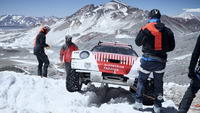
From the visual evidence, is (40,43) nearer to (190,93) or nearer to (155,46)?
(155,46)

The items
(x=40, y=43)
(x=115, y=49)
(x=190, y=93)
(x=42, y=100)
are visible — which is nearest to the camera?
(x=190, y=93)

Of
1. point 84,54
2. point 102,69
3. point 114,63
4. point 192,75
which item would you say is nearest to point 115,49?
point 84,54

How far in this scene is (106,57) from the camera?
6.36 metres

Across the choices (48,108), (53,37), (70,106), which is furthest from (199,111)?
(53,37)

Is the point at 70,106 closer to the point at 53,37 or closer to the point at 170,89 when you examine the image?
the point at 170,89

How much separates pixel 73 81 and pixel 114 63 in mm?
997

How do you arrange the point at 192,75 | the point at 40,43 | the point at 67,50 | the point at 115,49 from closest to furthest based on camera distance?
the point at 192,75, the point at 115,49, the point at 67,50, the point at 40,43

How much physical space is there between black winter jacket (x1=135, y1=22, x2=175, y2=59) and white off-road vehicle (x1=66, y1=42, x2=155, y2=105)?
111 centimetres

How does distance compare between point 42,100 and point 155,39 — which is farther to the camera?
point 42,100

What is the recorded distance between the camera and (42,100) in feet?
18.1

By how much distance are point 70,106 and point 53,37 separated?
90.4m

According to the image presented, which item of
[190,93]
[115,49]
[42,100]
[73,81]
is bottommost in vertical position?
[42,100]

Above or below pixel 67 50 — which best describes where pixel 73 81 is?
below

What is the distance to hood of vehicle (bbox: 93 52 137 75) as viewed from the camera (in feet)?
20.0
